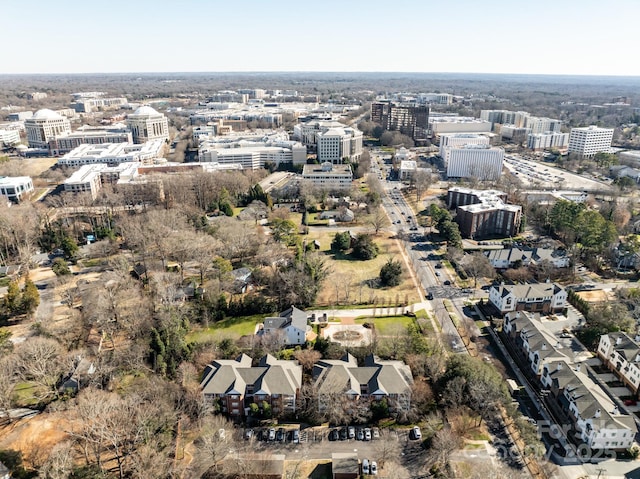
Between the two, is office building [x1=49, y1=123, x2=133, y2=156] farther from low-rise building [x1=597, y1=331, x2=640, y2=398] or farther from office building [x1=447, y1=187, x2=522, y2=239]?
low-rise building [x1=597, y1=331, x2=640, y2=398]

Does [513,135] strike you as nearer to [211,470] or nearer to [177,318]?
[177,318]

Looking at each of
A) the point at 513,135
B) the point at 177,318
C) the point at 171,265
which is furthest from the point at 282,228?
the point at 513,135

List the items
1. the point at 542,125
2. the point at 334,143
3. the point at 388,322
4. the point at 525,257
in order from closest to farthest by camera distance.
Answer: the point at 388,322 < the point at 525,257 < the point at 334,143 < the point at 542,125

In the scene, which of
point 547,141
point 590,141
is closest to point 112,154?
point 547,141

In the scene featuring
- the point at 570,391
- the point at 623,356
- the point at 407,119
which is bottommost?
the point at 570,391

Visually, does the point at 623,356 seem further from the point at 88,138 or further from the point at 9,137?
the point at 9,137
